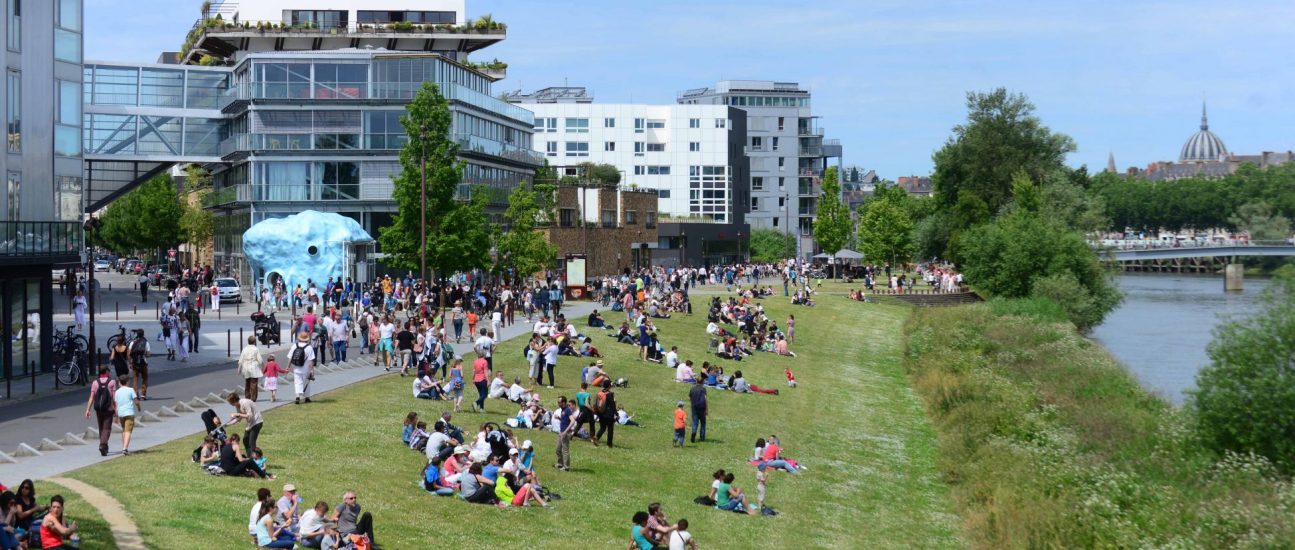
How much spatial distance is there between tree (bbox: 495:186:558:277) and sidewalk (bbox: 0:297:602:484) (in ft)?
88.8

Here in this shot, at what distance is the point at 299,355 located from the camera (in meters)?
28.4

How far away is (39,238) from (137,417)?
10.8m

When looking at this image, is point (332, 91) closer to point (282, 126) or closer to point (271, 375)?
point (282, 126)

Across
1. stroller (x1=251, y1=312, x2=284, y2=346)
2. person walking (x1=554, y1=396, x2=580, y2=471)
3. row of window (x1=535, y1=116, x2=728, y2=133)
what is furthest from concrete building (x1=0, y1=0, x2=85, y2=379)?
row of window (x1=535, y1=116, x2=728, y2=133)

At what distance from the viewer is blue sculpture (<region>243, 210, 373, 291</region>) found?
5794 centimetres

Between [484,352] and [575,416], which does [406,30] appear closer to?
[484,352]

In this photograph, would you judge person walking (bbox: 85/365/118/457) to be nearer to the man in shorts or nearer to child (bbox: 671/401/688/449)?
the man in shorts

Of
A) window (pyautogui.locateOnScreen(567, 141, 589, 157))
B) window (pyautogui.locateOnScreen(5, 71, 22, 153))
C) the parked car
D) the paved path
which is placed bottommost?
the paved path

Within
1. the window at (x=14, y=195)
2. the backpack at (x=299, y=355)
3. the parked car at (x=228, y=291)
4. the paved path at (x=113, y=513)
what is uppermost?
the window at (x=14, y=195)

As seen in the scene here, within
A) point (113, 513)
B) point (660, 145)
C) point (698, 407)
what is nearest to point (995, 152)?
point (660, 145)

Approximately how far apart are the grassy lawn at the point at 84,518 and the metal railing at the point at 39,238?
15792 mm

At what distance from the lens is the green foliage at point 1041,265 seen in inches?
2900

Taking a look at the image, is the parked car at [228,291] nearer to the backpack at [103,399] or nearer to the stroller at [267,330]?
the stroller at [267,330]

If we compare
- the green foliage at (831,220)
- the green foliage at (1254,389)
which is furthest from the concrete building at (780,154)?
the green foliage at (1254,389)
